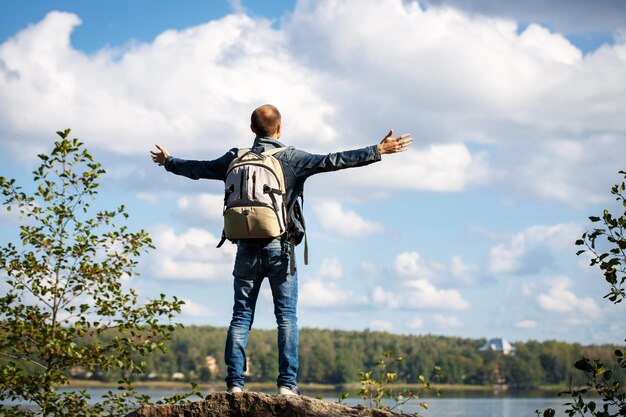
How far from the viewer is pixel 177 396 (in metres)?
9.95

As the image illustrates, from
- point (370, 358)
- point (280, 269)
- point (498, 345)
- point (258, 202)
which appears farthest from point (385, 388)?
point (498, 345)

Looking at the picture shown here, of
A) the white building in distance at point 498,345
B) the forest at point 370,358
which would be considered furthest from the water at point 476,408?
the white building in distance at point 498,345

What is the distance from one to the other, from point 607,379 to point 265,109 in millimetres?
3673

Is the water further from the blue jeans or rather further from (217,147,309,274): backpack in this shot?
(217,147,309,274): backpack

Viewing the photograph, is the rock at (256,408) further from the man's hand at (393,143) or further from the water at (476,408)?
the water at (476,408)

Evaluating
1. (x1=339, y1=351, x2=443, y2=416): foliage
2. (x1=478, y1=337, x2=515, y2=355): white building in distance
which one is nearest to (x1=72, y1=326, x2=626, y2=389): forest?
(x1=478, y1=337, x2=515, y2=355): white building in distance

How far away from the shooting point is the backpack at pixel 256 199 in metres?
7.91

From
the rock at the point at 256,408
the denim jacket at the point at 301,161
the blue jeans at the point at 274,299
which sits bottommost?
the rock at the point at 256,408

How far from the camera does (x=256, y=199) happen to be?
313 inches

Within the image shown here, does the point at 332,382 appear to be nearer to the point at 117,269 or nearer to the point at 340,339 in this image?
the point at 340,339

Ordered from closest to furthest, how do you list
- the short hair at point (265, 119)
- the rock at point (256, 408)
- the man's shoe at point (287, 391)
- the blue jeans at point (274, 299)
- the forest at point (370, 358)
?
the rock at point (256, 408) < the man's shoe at point (287, 391) < the blue jeans at point (274, 299) < the short hair at point (265, 119) < the forest at point (370, 358)

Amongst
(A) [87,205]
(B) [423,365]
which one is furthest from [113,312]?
(B) [423,365]

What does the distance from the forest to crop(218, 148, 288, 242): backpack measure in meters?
115

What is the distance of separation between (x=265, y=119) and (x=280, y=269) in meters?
1.36
